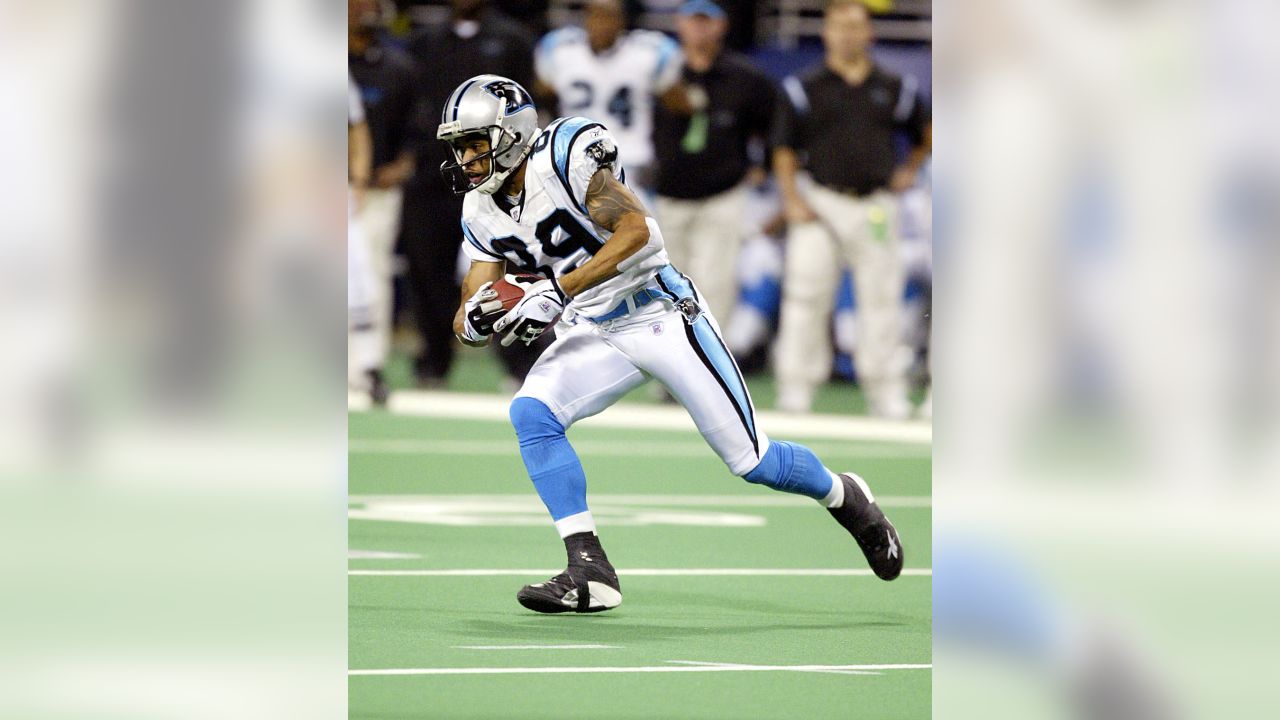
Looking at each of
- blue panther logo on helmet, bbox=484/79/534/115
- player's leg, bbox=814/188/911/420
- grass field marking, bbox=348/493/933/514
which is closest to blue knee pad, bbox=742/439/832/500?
blue panther logo on helmet, bbox=484/79/534/115

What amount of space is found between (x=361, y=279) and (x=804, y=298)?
2700 millimetres

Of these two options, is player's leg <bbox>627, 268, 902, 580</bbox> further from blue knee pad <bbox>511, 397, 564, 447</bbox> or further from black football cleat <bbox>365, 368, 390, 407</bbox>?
black football cleat <bbox>365, 368, 390, 407</bbox>

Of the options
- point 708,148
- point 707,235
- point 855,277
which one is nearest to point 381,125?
point 708,148

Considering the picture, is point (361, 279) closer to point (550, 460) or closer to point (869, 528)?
point (550, 460)

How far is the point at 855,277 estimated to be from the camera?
451 inches

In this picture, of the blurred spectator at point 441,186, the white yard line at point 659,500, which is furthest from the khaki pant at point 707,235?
the white yard line at point 659,500

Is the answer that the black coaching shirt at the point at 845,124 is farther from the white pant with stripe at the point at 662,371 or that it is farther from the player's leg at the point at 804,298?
the white pant with stripe at the point at 662,371

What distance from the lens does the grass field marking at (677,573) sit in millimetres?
6258

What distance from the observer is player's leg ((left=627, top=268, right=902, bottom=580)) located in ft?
17.9

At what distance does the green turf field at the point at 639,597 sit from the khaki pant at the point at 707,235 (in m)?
2.09

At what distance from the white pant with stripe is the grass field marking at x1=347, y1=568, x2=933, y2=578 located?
93cm
